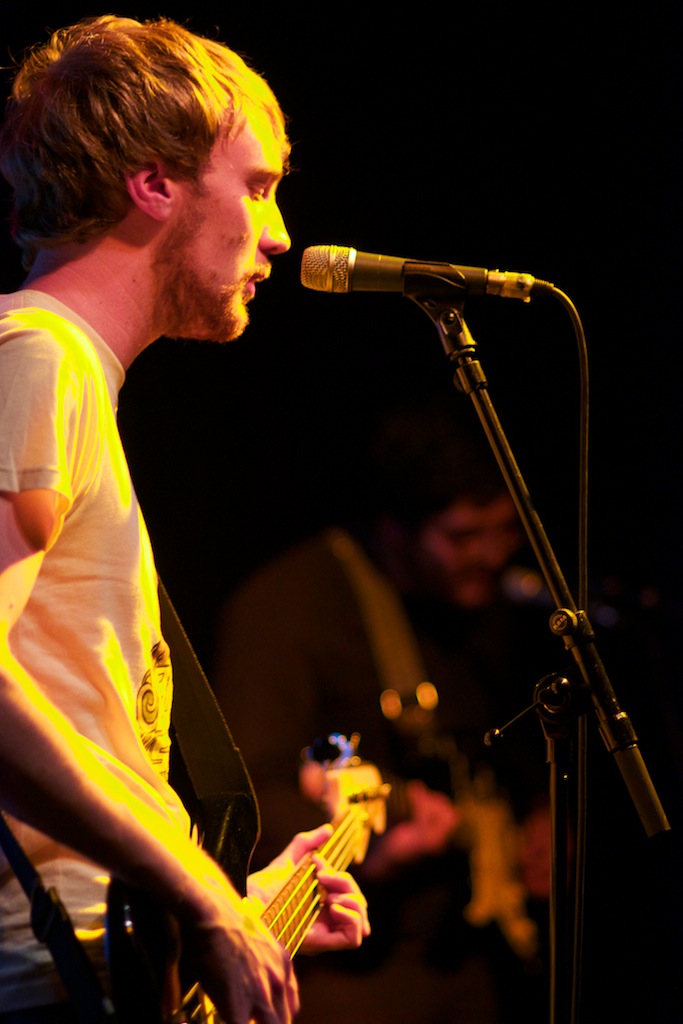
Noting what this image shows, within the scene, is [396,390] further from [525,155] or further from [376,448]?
[525,155]

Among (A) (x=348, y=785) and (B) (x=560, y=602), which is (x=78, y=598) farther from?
(A) (x=348, y=785)

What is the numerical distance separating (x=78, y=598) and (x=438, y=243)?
107 inches

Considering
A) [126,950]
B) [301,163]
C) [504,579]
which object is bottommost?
[504,579]

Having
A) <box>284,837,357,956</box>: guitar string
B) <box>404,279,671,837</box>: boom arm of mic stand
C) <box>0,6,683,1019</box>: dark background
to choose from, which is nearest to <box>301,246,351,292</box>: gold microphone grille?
<box>404,279,671,837</box>: boom arm of mic stand

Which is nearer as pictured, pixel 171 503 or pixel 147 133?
pixel 147 133

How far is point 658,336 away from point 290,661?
1761 millimetres

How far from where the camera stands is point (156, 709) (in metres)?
1.55

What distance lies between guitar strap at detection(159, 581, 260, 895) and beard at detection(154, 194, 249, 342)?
1.60ft

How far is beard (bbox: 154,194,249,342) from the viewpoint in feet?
5.71

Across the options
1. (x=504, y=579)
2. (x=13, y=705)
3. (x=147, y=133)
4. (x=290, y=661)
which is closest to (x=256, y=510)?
(x=290, y=661)

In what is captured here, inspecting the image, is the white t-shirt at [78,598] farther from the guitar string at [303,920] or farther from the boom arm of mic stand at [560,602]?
the boom arm of mic stand at [560,602]

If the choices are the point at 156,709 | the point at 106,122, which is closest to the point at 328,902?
the point at 156,709

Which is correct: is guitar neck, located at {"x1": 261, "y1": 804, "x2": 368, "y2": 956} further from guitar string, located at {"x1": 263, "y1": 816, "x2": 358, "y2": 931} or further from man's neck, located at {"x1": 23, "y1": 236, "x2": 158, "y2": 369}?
man's neck, located at {"x1": 23, "y1": 236, "x2": 158, "y2": 369}

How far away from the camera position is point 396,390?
3994mm
